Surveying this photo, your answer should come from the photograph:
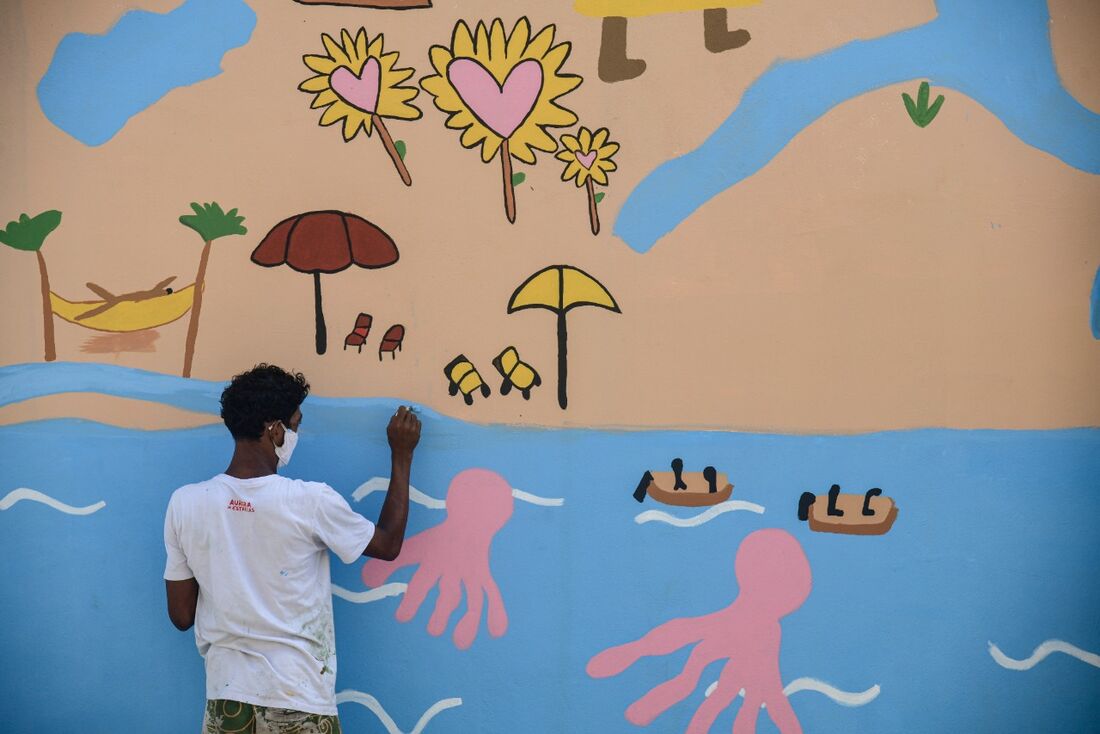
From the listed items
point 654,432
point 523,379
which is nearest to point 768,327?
point 654,432

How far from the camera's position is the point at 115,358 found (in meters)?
3.30

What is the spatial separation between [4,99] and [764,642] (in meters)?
3.39

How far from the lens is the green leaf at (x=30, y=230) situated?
3.30m

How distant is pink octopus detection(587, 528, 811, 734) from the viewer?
321 centimetres

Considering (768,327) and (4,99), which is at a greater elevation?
(4,99)

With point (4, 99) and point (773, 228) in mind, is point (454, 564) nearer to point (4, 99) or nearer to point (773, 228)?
point (773, 228)

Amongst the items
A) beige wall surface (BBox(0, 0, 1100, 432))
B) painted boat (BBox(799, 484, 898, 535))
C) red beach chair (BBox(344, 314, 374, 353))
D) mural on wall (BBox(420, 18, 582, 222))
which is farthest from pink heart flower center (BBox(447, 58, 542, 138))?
painted boat (BBox(799, 484, 898, 535))

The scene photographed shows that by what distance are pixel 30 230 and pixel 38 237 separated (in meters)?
0.04

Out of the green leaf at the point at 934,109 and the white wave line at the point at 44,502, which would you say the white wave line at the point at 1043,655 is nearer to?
the green leaf at the point at 934,109

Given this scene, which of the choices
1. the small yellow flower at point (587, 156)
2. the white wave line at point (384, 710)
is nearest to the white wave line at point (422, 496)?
the white wave line at point (384, 710)

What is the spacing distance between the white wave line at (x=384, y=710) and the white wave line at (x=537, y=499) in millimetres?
771

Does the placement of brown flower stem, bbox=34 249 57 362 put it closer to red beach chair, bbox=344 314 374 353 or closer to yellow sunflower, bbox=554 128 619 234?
red beach chair, bbox=344 314 374 353

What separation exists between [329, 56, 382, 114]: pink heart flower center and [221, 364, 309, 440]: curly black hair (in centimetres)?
107

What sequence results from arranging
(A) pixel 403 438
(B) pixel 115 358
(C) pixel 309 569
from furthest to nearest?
(B) pixel 115 358 → (A) pixel 403 438 → (C) pixel 309 569
